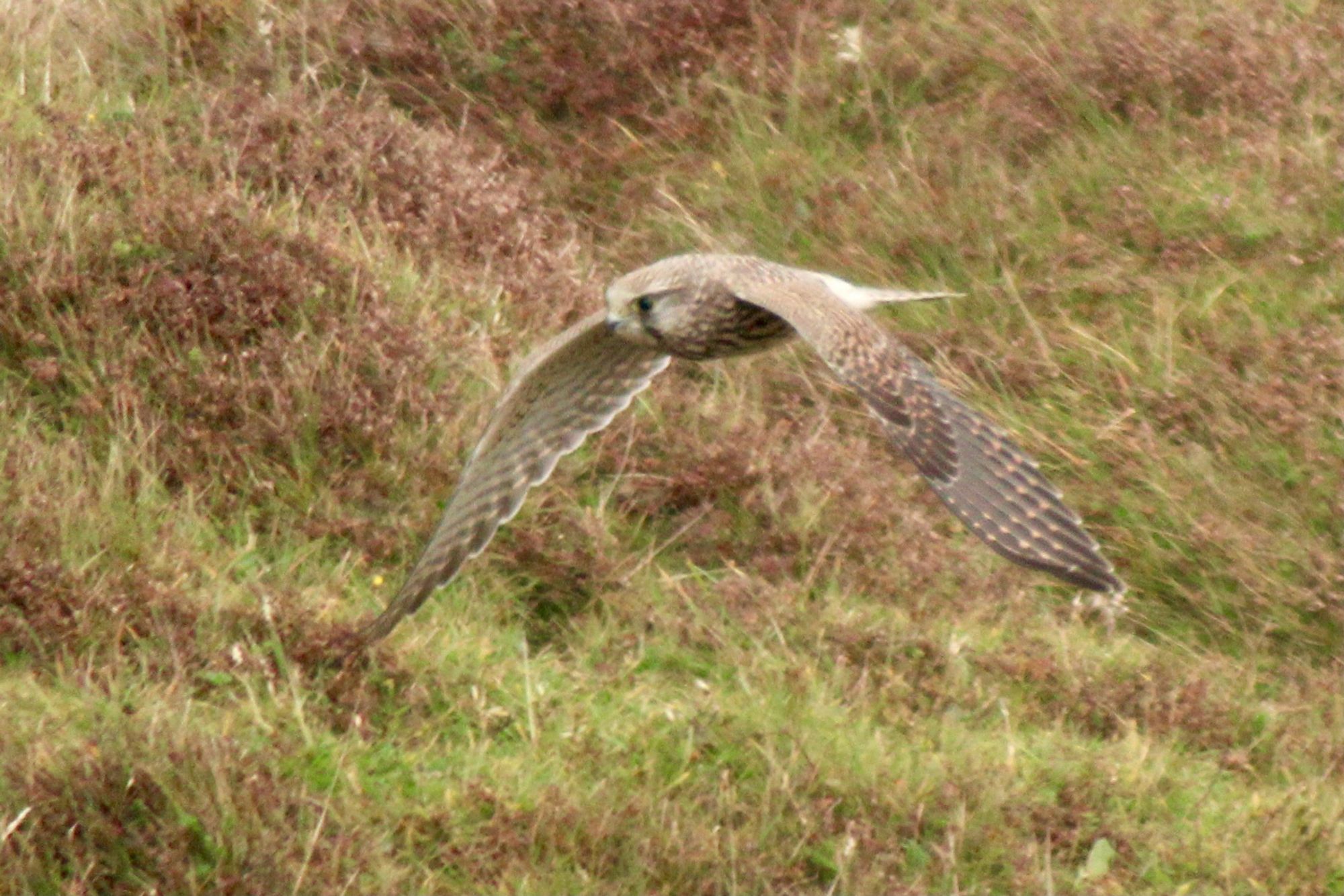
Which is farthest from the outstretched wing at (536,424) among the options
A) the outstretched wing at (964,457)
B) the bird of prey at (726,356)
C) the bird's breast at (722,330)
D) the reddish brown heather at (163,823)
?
the reddish brown heather at (163,823)

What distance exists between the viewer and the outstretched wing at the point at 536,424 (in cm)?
621

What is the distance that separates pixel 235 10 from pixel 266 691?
3885mm

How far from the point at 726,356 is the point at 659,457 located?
703mm

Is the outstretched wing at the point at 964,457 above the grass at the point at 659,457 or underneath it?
above

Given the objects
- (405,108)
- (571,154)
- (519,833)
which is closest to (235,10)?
(405,108)

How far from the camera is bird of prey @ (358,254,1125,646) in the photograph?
5.30 meters

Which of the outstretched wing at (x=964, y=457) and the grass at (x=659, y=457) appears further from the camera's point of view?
the grass at (x=659, y=457)

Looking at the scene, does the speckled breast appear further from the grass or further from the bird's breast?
the grass

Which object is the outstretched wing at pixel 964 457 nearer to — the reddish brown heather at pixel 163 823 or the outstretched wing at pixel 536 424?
the outstretched wing at pixel 536 424

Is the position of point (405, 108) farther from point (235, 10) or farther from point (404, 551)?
point (404, 551)

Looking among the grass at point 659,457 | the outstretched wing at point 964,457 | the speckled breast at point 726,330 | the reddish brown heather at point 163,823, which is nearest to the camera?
the reddish brown heather at point 163,823

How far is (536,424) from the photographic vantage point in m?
6.54

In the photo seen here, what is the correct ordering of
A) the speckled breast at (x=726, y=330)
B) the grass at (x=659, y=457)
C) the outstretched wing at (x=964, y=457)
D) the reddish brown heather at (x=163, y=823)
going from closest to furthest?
the reddish brown heather at (x=163, y=823) → the outstretched wing at (x=964, y=457) → the grass at (x=659, y=457) → the speckled breast at (x=726, y=330)

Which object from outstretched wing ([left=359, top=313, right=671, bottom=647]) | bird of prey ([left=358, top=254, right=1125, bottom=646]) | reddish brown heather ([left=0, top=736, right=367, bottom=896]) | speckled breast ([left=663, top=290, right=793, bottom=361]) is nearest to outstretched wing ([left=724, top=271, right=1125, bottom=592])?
bird of prey ([left=358, top=254, right=1125, bottom=646])
